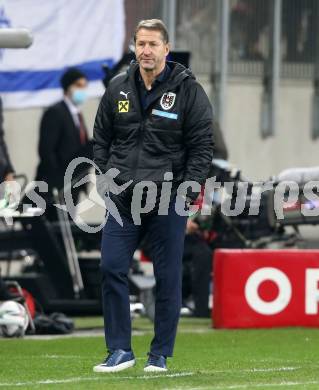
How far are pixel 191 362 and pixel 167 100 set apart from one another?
2017 millimetres

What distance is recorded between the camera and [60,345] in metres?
12.2

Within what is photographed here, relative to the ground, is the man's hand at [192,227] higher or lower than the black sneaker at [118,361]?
lower

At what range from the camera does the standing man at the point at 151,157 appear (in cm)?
934

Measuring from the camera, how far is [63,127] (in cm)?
1669

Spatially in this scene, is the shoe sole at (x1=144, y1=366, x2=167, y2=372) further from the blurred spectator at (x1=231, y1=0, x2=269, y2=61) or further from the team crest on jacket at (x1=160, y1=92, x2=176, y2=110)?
the blurred spectator at (x1=231, y1=0, x2=269, y2=61)

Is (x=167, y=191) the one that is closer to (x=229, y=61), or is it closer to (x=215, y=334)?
(x=215, y=334)

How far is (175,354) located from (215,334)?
6.63 ft

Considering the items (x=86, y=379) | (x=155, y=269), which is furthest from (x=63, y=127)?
(x=86, y=379)

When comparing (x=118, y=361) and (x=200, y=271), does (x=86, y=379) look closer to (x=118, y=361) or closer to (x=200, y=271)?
(x=118, y=361)

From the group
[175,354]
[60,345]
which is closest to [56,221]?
[60,345]

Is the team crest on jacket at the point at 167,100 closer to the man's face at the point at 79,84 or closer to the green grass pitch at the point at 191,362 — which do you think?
the green grass pitch at the point at 191,362

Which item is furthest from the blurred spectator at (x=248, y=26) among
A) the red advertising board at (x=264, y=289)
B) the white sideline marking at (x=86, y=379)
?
the white sideline marking at (x=86, y=379)

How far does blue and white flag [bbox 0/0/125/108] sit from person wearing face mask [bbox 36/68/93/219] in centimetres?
34

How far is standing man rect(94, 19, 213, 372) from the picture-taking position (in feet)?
30.7
